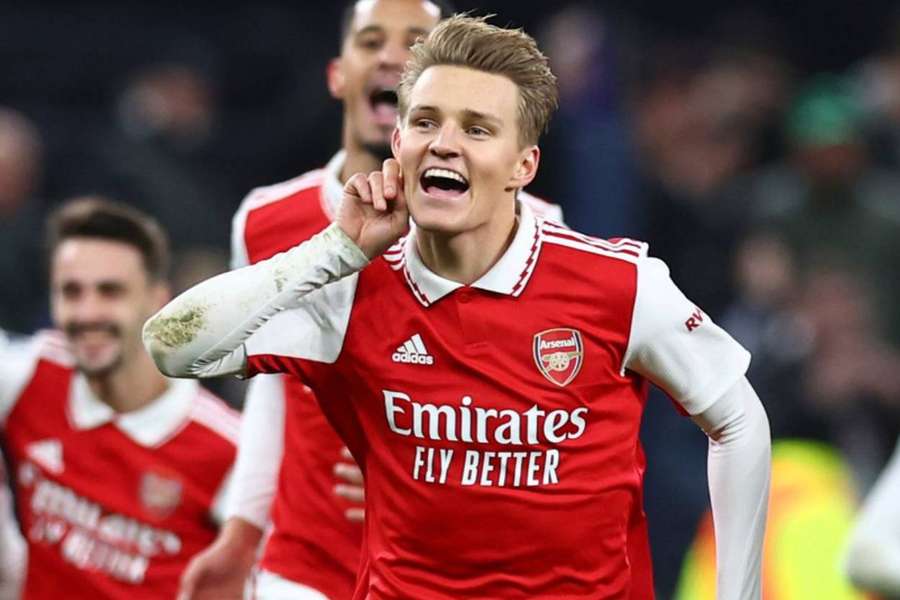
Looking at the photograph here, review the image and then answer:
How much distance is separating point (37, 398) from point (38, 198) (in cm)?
459

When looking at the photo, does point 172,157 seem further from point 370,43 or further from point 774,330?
point 370,43

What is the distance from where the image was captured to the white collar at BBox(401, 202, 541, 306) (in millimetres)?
4441

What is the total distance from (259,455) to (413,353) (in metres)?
1.32

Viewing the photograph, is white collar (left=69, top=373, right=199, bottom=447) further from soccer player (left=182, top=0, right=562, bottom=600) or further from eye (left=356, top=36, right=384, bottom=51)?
eye (left=356, top=36, right=384, bottom=51)

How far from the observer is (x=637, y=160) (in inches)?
429

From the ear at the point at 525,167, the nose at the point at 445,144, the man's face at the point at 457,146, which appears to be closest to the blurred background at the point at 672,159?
the ear at the point at 525,167

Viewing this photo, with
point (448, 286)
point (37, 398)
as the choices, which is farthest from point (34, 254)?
point (448, 286)

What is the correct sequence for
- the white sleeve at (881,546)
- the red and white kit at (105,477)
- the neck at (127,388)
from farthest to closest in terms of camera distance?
the neck at (127,388) < the red and white kit at (105,477) < the white sleeve at (881,546)

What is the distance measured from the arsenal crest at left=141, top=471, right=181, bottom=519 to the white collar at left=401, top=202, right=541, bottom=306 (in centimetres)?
218

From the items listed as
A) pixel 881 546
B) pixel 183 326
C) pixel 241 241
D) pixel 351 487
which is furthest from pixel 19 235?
pixel 183 326

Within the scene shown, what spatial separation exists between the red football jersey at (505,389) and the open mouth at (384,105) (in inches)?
39.4

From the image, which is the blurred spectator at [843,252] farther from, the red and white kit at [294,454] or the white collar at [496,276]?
the white collar at [496,276]

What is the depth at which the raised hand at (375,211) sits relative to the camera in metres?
4.35

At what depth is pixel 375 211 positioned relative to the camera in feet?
14.4
